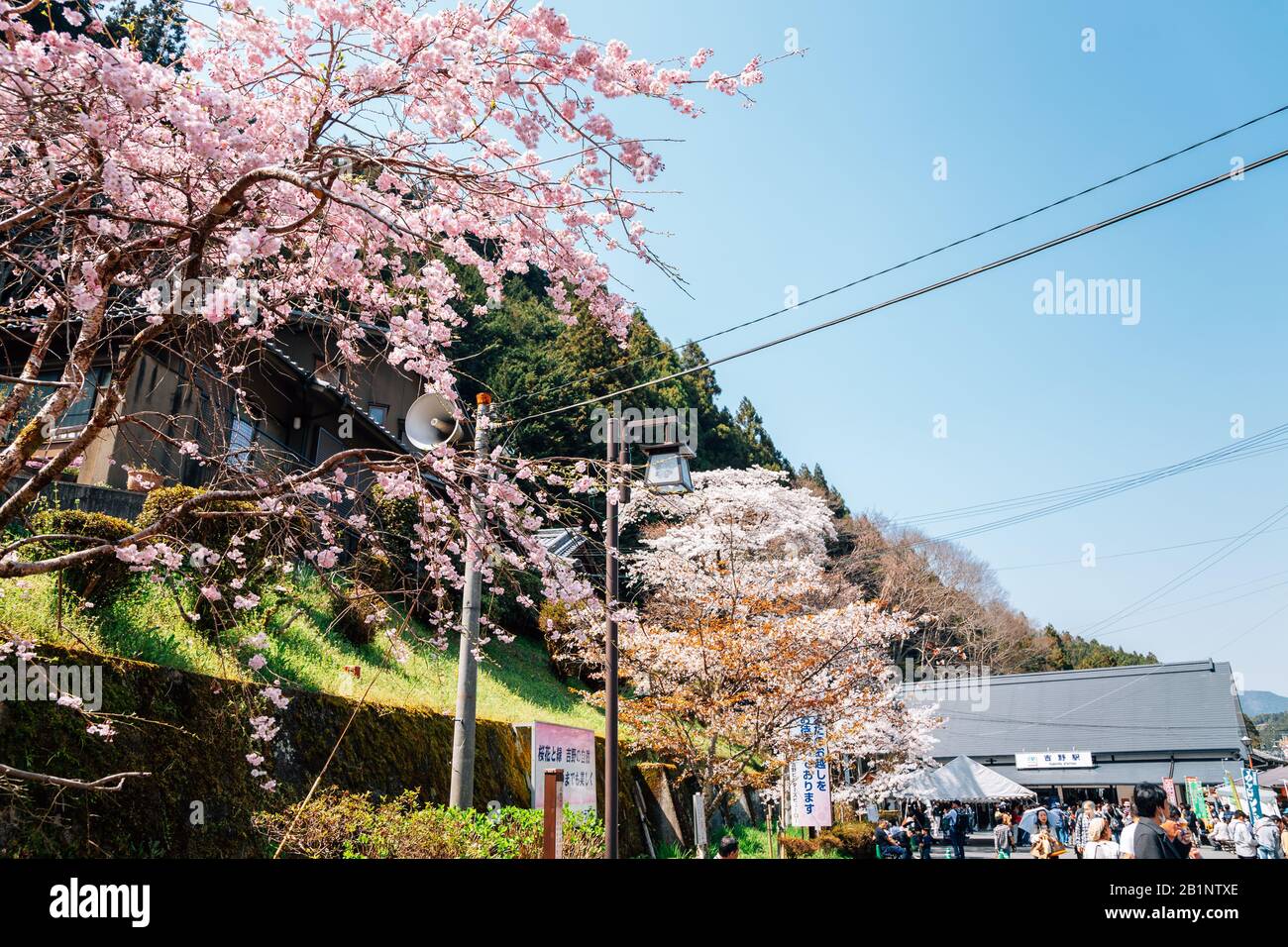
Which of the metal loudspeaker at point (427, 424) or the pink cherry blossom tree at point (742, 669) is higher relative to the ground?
the metal loudspeaker at point (427, 424)

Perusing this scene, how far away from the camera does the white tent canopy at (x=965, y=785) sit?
19453mm

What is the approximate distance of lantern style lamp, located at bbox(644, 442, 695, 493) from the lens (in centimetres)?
1020

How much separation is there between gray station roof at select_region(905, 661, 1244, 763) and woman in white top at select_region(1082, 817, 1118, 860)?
23.0 m

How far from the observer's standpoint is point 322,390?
16.8 meters

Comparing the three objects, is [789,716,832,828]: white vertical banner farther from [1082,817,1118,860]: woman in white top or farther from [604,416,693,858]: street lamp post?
[1082,817,1118,860]: woman in white top

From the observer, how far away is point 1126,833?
5.19m

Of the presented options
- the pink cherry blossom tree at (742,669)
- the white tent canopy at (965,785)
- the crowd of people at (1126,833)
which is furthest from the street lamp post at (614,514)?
the white tent canopy at (965,785)

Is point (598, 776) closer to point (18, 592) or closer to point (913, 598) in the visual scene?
point (18, 592)

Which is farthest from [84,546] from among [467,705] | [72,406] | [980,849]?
[980,849]

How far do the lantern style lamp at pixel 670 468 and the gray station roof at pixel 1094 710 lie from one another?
21.5 metres

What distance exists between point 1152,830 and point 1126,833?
1.91 feet

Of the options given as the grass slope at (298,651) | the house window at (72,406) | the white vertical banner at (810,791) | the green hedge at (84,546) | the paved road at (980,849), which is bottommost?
the paved road at (980,849)

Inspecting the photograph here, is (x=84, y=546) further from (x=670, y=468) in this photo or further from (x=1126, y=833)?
(x=1126, y=833)

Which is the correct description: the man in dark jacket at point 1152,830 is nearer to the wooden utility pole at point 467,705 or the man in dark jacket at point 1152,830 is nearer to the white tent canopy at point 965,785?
the wooden utility pole at point 467,705
